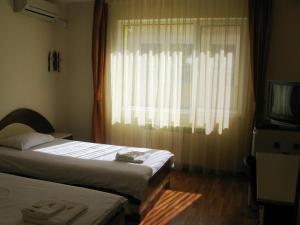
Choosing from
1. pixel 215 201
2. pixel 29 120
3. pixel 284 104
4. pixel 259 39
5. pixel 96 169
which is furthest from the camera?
pixel 29 120

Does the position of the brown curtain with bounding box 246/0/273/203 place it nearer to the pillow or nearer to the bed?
the bed

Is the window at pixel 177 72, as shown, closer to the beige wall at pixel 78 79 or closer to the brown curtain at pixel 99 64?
the brown curtain at pixel 99 64

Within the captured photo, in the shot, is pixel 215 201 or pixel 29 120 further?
pixel 29 120

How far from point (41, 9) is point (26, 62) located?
792 mm

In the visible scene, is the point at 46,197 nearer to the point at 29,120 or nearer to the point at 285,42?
the point at 29,120

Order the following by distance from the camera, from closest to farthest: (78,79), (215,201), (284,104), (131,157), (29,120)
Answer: (131,157), (284,104), (215,201), (29,120), (78,79)

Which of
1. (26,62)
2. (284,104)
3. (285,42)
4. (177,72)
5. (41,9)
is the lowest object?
(284,104)

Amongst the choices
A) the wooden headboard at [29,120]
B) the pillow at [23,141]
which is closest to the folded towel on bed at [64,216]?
the pillow at [23,141]

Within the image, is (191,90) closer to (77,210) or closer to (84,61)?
(84,61)

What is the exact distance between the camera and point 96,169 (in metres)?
2.84

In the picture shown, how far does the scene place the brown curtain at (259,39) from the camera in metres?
3.76

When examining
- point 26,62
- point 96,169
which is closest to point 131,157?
point 96,169

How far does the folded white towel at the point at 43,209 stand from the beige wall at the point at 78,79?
10.2 feet

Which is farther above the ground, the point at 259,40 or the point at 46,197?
the point at 259,40
